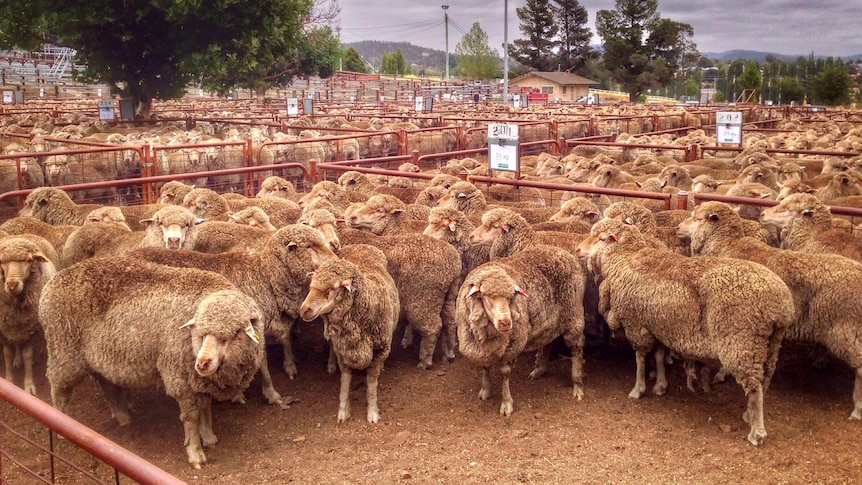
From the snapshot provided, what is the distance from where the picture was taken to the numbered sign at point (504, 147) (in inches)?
325

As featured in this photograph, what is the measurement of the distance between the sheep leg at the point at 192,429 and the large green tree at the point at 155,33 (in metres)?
15.3

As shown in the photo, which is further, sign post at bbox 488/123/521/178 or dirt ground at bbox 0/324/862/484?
sign post at bbox 488/123/521/178

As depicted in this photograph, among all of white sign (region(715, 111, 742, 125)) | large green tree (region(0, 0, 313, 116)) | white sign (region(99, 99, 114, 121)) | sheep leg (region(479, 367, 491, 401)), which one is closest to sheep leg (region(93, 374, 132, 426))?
sheep leg (region(479, 367, 491, 401))

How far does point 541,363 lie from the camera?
5645 millimetres

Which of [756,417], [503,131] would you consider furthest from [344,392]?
[503,131]

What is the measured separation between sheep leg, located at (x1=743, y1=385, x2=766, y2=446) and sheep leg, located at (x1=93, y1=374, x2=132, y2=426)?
→ 164 inches

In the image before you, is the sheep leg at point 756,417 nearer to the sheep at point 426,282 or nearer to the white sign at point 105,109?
the sheep at point 426,282

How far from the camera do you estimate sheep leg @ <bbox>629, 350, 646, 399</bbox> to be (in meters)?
5.10

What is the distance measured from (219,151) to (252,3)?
6763mm

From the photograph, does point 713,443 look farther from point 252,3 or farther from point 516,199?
point 252,3

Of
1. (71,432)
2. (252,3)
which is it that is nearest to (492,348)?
(71,432)

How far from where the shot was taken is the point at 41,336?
18.9ft

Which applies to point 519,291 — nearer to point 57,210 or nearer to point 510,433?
point 510,433

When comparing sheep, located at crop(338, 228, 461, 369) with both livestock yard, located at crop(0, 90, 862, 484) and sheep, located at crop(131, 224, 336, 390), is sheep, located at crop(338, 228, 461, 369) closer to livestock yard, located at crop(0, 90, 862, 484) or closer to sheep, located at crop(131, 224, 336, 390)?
livestock yard, located at crop(0, 90, 862, 484)
